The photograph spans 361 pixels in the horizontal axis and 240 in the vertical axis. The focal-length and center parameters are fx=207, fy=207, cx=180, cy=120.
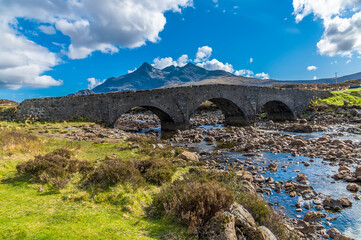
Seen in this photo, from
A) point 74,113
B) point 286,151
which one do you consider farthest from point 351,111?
point 74,113

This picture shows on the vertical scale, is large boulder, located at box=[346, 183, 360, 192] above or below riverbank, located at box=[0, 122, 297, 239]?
below

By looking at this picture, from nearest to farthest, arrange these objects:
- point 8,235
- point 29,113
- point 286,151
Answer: point 8,235 < point 286,151 < point 29,113

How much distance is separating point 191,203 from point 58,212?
303 centimetres

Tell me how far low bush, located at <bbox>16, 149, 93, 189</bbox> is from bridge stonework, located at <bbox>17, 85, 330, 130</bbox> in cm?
1404

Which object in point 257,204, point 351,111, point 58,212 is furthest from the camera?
point 351,111

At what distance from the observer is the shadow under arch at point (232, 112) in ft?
102

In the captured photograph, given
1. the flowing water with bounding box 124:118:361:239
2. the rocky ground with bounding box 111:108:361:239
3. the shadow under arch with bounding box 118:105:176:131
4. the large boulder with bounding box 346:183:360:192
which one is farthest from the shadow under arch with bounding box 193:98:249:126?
the large boulder with bounding box 346:183:360:192

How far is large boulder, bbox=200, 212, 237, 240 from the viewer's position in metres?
4.01

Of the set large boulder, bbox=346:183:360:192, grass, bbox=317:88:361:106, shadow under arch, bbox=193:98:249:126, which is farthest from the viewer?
grass, bbox=317:88:361:106

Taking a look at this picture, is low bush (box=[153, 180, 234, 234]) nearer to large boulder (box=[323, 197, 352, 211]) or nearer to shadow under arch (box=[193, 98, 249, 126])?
large boulder (box=[323, 197, 352, 211])

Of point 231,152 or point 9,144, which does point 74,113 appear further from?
point 231,152

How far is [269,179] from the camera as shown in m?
9.38

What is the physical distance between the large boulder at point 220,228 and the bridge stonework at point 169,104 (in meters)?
18.5

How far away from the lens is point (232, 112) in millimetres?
33438
